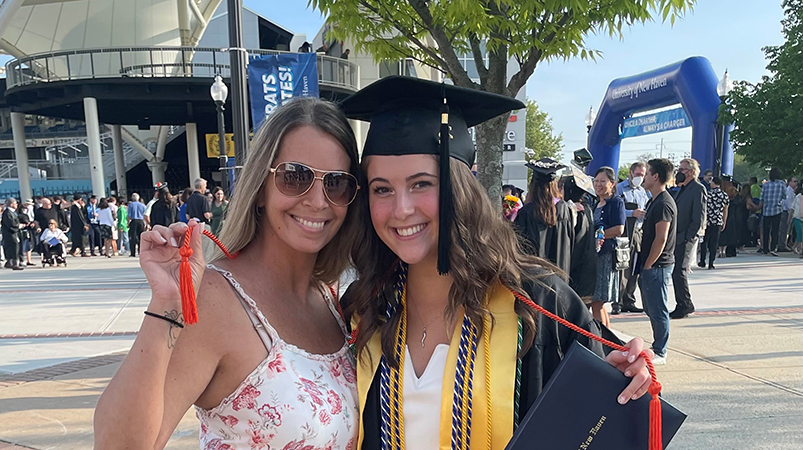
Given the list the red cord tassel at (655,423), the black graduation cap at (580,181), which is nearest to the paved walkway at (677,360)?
the black graduation cap at (580,181)

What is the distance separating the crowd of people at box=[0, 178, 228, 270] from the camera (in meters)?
10.2

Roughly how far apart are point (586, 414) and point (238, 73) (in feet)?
20.7

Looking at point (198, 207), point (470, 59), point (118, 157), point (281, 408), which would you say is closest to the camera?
point (281, 408)

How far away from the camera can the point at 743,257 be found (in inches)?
468

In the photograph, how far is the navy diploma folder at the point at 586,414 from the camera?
47.6 inches

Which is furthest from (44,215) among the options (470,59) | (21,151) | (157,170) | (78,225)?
(470,59)

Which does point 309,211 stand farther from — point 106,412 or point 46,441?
point 46,441

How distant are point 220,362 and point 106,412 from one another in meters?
0.28

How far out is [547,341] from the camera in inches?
57.9

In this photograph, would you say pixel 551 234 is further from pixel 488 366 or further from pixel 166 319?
pixel 166 319

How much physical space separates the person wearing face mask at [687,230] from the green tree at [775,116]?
11068 millimetres

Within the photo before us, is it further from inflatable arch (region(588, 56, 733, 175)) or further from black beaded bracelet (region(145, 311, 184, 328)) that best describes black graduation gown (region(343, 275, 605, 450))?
inflatable arch (region(588, 56, 733, 175))

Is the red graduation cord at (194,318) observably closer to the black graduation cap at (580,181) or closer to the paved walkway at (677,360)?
the paved walkway at (677,360)

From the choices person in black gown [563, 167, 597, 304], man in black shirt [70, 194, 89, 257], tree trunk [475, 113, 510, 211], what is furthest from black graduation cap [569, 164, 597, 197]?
man in black shirt [70, 194, 89, 257]
